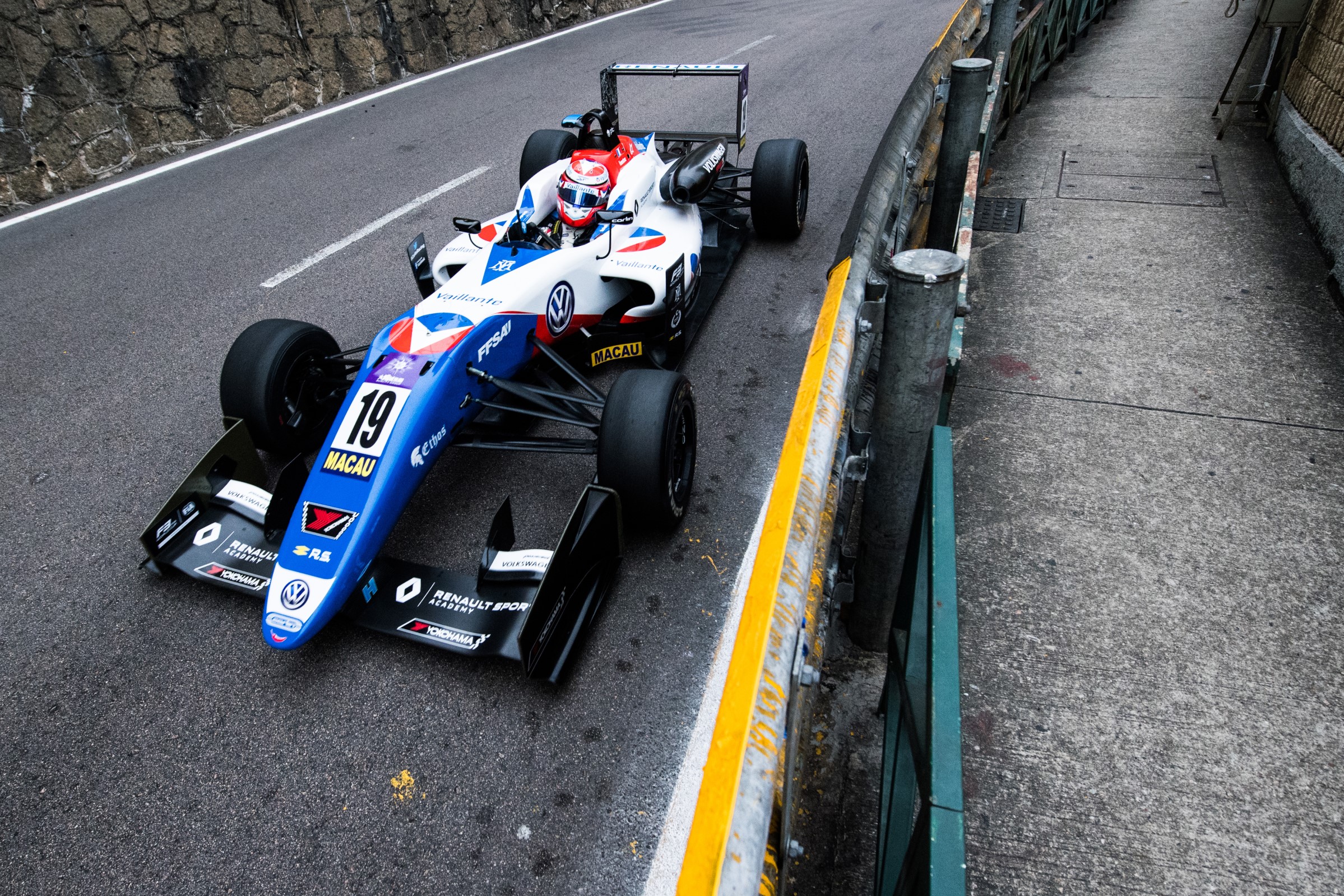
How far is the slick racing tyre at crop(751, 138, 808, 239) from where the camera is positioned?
5250 millimetres

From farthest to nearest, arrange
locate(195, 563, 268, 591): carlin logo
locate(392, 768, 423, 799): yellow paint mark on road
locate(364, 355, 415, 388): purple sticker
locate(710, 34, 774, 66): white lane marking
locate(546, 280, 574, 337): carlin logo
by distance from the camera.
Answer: locate(710, 34, 774, 66): white lane marking, locate(546, 280, 574, 337): carlin logo, locate(364, 355, 415, 388): purple sticker, locate(195, 563, 268, 591): carlin logo, locate(392, 768, 423, 799): yellow paint mark on road

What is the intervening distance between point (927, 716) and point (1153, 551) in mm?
2273

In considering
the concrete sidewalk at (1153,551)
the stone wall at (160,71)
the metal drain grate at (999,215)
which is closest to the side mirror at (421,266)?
the concrete sidewalk at (1153,551)

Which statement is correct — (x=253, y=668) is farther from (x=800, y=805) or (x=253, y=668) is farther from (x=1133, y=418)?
(x=1133, y=418)

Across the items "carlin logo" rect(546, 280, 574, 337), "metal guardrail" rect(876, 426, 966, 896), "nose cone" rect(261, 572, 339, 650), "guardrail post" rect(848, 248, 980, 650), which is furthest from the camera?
"carlin logo" rect(546, 280, 574, 337)

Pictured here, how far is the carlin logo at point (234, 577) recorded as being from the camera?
2.84 meters

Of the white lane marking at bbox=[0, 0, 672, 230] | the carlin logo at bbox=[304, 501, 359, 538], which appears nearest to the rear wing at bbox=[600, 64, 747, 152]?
the carlin logo at bbox=[304, 501, 359, 538]

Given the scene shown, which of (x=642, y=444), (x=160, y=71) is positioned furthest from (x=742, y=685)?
(x=160, y=71)

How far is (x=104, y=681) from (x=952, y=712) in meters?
→ 3.00

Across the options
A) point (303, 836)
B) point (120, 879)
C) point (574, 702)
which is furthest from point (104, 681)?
point (574, 702)

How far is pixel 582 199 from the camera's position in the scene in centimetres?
450

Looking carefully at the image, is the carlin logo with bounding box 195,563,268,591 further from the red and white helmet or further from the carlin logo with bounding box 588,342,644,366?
the red and white helmet

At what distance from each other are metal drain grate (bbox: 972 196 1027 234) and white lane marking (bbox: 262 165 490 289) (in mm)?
4366

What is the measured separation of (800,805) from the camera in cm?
219
